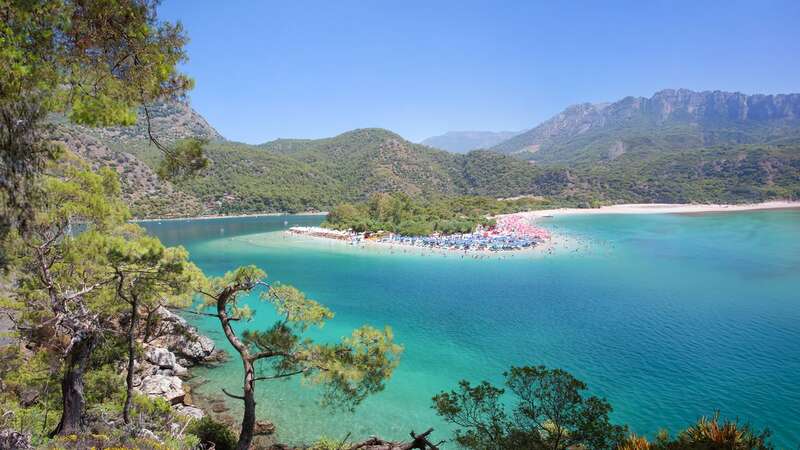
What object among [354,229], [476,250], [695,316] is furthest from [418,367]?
[354,229]

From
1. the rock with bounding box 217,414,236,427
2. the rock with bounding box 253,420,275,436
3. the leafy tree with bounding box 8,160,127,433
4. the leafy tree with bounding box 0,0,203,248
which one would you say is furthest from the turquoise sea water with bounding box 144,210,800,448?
the leafy tree with bounding box 0,0,203,248

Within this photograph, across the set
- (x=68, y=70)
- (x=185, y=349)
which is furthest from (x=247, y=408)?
(x=185, y=349)

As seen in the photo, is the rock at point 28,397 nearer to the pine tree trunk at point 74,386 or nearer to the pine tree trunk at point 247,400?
the pine tree trunk at point 74,386

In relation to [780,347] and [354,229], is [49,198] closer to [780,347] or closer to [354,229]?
[780,347]

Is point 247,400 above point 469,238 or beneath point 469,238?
above

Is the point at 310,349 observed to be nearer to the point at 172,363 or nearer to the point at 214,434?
the point at 214,434

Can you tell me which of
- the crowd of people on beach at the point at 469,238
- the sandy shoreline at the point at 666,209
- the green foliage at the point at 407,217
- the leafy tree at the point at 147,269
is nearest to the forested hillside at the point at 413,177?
the sandy shoreline at the point at 666,209
